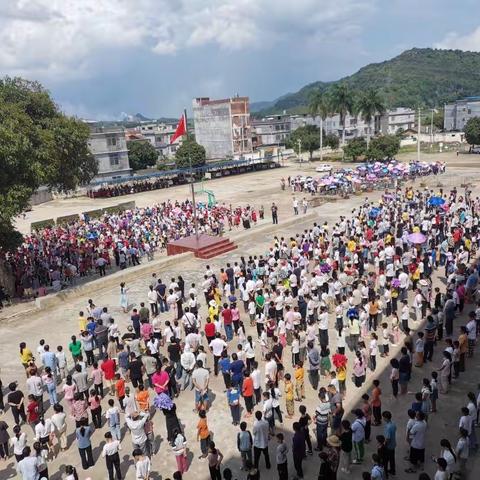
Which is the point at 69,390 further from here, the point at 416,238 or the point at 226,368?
the point at 416,238

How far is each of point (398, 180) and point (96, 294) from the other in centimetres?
2846

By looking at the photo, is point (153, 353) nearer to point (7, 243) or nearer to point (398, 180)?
point (7, 243)

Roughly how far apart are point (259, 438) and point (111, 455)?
8.04 feet

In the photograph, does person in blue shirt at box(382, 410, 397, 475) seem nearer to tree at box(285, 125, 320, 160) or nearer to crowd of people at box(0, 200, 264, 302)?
crowd of people at box(0, 200, 264, 302)

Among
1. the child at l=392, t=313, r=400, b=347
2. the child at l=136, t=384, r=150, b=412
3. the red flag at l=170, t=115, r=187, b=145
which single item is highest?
the red flag at l=170, t=115, r=187, b=145

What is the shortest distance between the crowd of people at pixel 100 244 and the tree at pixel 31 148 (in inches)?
107

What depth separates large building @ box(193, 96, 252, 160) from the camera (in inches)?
3351

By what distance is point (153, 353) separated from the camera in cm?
1112

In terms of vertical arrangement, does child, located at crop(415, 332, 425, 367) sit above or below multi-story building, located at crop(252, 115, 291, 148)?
below

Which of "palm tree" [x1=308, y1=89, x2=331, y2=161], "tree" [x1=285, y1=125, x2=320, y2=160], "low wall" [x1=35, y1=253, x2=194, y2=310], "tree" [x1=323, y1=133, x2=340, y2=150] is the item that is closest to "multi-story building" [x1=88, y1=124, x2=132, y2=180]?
"tree" [x1=285, y1=125, x2=320, y2=160]

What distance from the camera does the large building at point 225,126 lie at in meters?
85.1

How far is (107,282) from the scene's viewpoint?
1939 cm

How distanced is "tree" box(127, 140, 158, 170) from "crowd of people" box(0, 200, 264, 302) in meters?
42.6

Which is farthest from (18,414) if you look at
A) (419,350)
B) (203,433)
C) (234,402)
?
(419,350)
